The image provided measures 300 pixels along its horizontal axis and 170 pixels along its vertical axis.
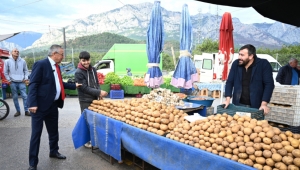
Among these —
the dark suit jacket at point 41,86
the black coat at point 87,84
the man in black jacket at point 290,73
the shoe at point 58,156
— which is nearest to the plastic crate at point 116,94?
the black coat at point 87,84

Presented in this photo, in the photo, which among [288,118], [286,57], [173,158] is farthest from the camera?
[286,57]

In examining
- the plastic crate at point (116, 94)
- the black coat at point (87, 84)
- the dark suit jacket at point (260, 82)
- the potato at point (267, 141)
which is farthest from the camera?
the plastic crate at point (116, 94)

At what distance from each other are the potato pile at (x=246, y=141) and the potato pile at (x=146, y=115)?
0.99 feet

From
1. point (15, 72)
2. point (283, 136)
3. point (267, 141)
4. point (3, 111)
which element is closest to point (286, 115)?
point (283, 136)

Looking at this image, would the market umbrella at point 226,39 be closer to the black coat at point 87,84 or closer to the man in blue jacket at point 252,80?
the man in blue jacket at point 252,80

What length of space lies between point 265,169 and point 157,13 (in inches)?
198

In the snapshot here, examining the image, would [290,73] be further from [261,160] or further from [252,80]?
[261,160]

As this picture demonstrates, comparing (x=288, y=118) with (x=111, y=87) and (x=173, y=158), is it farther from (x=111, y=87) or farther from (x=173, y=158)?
(x=111, y=87)

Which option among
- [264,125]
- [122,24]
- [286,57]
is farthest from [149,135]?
[122,24]

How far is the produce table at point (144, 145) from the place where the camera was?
2271 mm

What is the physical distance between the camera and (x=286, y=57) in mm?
18438

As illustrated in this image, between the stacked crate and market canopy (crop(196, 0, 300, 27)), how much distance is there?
1.77 metres

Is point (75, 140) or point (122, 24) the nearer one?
point (75, 140)

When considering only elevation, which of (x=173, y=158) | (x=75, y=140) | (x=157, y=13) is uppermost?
(x=157, y=13)
